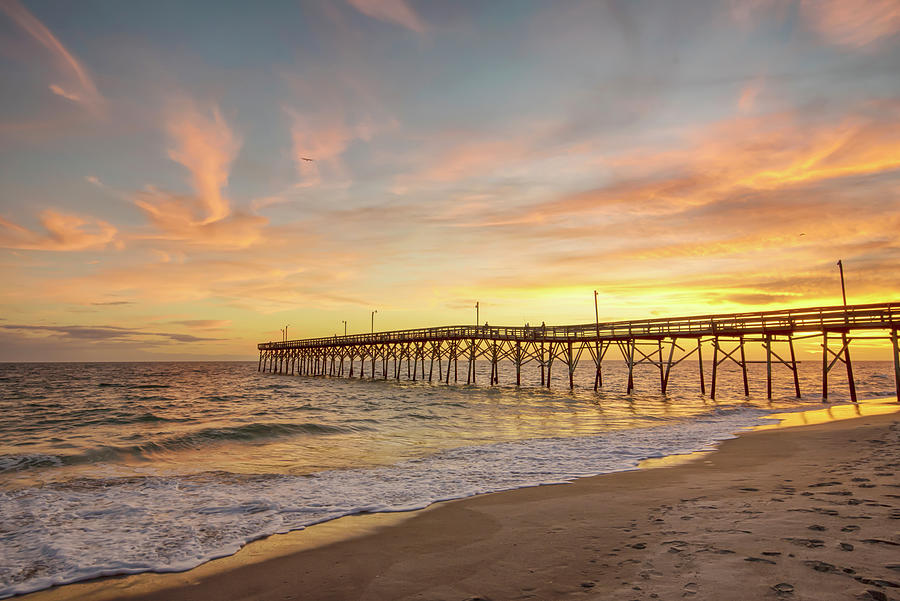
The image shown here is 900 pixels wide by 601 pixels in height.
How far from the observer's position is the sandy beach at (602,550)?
4.36 metres

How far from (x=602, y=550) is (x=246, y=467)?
1004cm

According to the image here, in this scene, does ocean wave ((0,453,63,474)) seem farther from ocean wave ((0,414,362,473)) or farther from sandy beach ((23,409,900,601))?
sandy beach ((23,409,900,601))

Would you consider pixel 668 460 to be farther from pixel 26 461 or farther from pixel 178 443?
pixel 26 461

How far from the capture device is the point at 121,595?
17.7 feet

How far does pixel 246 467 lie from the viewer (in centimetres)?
1263

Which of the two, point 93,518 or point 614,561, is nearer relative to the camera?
point 614,561

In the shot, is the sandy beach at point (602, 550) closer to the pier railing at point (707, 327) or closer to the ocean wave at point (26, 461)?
the ocean wave at point (26, 461)

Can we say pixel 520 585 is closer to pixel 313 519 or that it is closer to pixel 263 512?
pixel 313 519

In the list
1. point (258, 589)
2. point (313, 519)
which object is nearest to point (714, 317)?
point (313, 519)

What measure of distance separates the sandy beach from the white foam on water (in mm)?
548

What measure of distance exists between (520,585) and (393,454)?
987 cm

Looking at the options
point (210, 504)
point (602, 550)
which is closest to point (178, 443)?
point (210, 504)

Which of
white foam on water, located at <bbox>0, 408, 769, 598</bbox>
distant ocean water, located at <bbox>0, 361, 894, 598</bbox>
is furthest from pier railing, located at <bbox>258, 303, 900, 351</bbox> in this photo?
white foam on water, located at <bbox>0, 408, 769, 598</bbox>

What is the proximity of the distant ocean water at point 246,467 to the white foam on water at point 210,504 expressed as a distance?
1.4 inches
